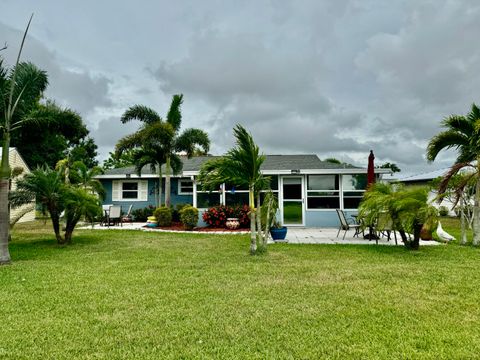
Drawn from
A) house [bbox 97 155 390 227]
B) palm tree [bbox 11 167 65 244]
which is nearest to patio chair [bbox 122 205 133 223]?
house [bbox 97 155 390 227]

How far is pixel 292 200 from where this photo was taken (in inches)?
618

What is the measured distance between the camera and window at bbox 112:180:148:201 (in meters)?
19.5

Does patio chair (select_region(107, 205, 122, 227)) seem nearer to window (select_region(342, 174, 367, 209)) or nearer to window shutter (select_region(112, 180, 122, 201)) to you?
window shutter (select_region(112, 180, 122, 201))

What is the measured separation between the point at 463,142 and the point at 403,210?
370 cm

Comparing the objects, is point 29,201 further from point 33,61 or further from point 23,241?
point 33,61

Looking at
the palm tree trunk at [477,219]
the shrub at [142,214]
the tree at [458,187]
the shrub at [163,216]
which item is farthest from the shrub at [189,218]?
the palm tree trunk at [477,219]

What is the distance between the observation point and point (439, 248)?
30.2ft

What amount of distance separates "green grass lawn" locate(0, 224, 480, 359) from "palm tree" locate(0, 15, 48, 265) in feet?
3.54

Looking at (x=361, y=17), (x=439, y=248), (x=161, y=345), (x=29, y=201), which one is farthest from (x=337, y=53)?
(x=161, y=345)

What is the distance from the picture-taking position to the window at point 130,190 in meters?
19.5

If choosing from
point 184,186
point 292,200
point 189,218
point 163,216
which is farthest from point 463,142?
point 184,186

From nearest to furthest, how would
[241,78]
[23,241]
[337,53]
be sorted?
[23,241]
[337,53]
[241,78]

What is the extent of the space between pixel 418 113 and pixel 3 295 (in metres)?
20.5

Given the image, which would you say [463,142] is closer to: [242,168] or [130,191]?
[242,168]
